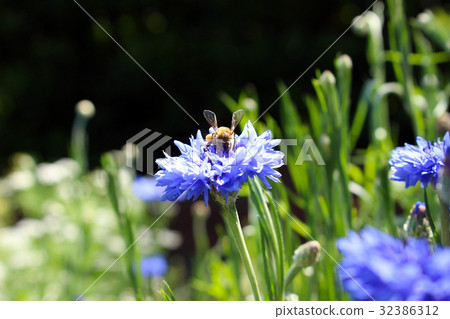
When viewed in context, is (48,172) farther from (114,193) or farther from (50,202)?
(114,193)

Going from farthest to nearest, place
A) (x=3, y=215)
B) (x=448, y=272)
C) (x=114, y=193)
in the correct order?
(x=3, y=215) → (x=114, y=193) → (x=448, y=272)

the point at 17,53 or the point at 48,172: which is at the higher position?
the point at 17,53

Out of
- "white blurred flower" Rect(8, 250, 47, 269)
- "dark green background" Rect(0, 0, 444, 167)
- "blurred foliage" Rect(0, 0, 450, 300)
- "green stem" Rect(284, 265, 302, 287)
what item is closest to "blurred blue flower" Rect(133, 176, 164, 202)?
"blurred foliage" Rect(0, 0, 450, 300)

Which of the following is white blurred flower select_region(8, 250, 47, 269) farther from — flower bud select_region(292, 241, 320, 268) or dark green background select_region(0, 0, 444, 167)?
dark green background select_region(0, 0, 444, 167)

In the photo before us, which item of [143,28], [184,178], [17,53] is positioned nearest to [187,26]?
[143,28]

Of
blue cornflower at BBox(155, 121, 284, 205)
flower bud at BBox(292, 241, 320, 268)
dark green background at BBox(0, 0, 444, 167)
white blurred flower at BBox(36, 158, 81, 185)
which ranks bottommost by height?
flower bud at BBox(292, 241, 320, 268)

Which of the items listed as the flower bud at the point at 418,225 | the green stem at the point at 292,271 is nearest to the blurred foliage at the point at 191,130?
the green stem at the point at 292,271

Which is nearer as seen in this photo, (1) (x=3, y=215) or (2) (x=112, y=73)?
(1) (x=3, y=215)
